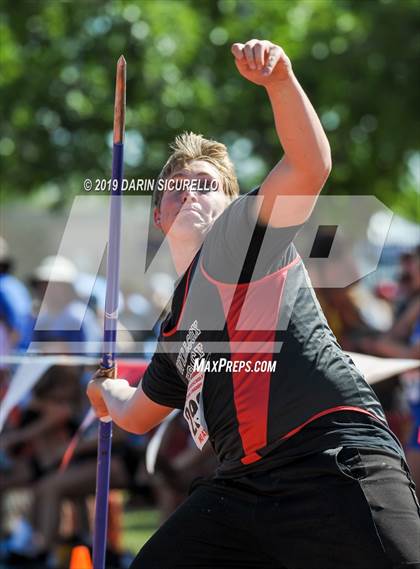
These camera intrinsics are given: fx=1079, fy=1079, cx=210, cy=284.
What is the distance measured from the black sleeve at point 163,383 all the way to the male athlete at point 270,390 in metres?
0.02

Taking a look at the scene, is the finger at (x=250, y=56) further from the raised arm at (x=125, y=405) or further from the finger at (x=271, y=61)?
the raised arm at (x=125, y=405)

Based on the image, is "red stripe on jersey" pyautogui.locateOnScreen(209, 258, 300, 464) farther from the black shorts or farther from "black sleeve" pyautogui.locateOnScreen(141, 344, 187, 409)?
"black sleeve" pyautogui.locateOnScreen(141, 344, 187, 409)

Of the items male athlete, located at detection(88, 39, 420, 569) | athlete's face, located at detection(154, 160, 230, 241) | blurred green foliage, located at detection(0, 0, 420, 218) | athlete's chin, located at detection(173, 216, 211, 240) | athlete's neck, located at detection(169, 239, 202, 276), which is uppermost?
blurred green foliage, located at detection(0, 0, 420, 218)

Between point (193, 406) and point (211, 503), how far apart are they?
0.30 m

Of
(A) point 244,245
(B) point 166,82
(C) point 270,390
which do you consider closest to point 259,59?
(A) point 244,245

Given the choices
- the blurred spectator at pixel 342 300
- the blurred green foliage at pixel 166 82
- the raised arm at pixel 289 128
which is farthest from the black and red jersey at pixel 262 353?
the blurred green foliage at pixel 166 82

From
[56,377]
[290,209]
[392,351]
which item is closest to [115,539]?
[56,377]

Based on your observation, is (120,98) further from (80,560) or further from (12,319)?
(12,319)

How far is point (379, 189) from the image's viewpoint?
15.7 m

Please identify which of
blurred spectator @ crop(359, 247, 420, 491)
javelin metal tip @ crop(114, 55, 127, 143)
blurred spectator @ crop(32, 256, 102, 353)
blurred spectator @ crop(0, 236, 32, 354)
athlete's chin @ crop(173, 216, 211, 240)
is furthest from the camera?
blurred spectator @ crop(0, 236, 32, 354)

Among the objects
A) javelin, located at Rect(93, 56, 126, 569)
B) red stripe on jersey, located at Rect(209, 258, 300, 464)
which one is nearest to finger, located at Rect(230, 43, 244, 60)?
red stripe on jersey, located at Rect(209, 258, 300, 464)

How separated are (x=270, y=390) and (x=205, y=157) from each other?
0.80 meters

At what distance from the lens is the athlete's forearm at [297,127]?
277cm

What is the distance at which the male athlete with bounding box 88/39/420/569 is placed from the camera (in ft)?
9.41
